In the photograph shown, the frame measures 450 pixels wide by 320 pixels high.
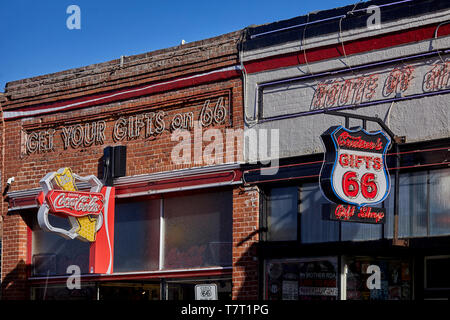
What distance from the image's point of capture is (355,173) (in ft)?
45.6

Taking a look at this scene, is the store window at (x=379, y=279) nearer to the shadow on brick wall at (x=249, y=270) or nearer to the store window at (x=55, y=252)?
the shadow on brick wall at (x=249, y=270)

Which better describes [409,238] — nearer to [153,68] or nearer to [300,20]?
[300,20]

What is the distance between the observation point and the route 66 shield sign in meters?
13.8

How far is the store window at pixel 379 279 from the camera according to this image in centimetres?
1500

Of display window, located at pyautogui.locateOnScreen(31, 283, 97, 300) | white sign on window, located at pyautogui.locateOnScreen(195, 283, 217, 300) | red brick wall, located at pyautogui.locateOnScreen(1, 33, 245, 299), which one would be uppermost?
red brick wall, located at pyautogui.locateOnScreen(1, 33, 245, 299)

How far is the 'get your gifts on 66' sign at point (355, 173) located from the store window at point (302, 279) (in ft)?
5.86

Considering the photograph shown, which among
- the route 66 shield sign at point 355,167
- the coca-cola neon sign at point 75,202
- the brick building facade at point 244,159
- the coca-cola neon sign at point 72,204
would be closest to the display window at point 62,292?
the brick building facade at point 244,159

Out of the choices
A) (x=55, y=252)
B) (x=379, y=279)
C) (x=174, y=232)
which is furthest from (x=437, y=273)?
(x=55, y=252)

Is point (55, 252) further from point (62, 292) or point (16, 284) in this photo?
point (16, 284)

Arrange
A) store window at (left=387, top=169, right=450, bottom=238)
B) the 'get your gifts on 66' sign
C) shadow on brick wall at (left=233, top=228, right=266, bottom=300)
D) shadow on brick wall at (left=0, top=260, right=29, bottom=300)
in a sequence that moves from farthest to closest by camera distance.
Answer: shadow on brick wall at (left=0, top=260, right=29, bottom=300) → shadow on brick wall at (left=233, top=228, right=266, bottom=300) → store window at (left=387, top=169, right=450, bottom=238) → the 'get your gifts on 66' sign

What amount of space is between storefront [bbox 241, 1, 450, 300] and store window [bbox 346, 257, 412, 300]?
0.02 metres

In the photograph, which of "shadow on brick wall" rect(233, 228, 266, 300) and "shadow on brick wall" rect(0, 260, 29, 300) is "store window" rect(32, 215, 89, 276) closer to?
"shadow on brick wall" rect(0, 260, 29, 300)

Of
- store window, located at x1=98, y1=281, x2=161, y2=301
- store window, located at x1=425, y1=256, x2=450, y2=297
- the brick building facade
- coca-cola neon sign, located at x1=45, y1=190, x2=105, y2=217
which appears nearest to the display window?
the brick building facade

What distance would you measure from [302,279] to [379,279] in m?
1.45
